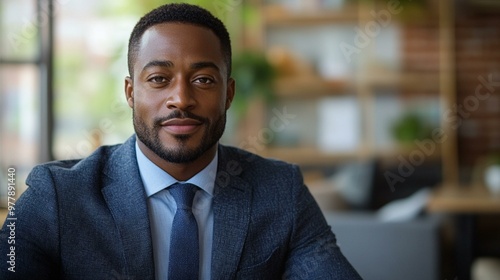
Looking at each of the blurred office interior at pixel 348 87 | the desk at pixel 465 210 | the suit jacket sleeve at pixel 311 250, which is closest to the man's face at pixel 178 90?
the suit jacket sleeve at pixel 311 250

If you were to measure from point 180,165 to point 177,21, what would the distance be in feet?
0.81

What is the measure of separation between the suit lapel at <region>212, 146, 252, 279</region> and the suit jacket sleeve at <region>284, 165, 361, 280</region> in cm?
10

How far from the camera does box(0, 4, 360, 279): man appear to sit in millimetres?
1284

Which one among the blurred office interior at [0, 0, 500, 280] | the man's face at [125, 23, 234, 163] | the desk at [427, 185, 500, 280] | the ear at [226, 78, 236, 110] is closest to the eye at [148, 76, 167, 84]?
the man's face at [125, 23, 234, 163]

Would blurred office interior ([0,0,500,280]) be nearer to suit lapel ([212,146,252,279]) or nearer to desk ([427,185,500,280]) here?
desk ([427,185,500,280])

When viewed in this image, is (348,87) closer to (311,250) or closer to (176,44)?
(311,250)

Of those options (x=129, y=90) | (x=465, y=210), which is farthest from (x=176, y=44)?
(x=465, y=210)

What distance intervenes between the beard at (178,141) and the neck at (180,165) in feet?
0.12

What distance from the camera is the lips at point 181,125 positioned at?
128 centimetres

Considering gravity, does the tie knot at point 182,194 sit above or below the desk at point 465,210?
above

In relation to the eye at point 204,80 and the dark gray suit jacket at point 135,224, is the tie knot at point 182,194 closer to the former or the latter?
the dark gray suit jacket at point 135,224

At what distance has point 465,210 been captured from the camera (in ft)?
14.3

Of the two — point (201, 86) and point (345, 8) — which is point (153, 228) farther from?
point (345, 8)

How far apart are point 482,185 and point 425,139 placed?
120 centimetres
